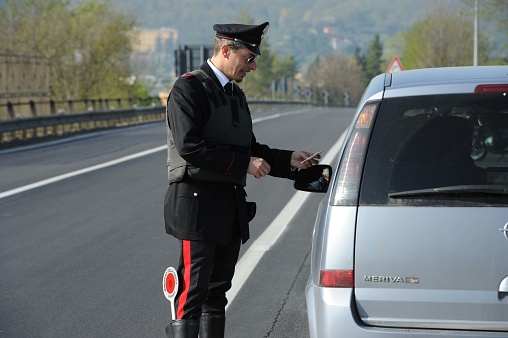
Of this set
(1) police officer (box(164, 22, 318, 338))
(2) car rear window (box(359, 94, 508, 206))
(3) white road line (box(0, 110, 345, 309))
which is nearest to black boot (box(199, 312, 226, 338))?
(1) police officer (box(164, 22, 318, 338))

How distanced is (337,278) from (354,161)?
0.49m

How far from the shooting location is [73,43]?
56969 millimetres

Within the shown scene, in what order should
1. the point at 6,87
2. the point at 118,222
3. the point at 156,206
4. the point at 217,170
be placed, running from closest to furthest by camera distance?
the point at 217,170, the point at 118,222, the point at 156,206, the point at 6,87

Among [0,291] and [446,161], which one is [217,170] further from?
[0,291]

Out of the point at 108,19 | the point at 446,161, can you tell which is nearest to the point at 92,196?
the point at 446,161

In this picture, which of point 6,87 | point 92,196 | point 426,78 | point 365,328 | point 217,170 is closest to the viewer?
point 365,328

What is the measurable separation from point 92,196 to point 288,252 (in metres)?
5.06

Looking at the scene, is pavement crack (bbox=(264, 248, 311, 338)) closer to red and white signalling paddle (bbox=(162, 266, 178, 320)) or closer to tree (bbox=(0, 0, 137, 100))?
red and white signalling paddle (bbox=(162, 266, 178, 320))

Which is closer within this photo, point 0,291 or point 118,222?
point 0,291

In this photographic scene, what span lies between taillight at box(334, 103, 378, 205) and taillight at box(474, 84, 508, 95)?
0.43 m

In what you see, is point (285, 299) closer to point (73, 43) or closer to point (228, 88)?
point (228, 88)

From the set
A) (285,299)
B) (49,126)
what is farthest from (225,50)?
(49,126)

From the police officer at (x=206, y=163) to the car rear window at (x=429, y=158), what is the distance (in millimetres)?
851

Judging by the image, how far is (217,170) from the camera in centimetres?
502
